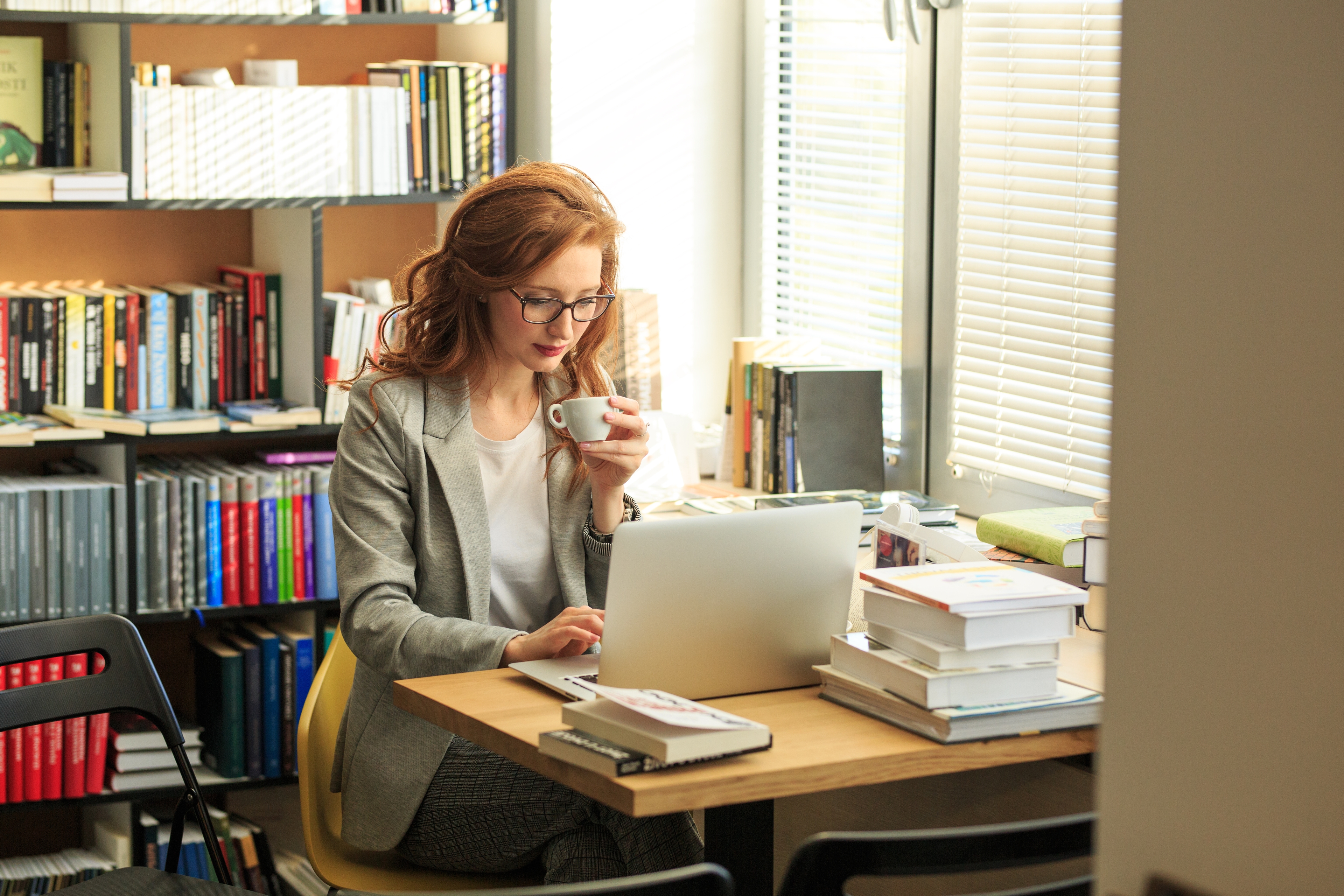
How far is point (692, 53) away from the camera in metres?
3.09

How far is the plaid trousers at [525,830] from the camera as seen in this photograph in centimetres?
170

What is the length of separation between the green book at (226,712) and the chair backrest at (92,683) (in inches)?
37.8

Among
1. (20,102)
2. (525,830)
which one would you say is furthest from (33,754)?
(525,830)

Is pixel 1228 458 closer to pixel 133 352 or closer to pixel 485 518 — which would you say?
pixel 485 518

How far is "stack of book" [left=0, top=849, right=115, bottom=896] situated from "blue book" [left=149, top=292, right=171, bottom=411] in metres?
0.92

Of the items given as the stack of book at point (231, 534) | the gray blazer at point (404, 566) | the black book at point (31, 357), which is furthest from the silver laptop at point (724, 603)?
the black book at point (31, 357)

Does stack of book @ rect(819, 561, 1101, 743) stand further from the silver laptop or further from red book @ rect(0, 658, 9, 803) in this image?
red book @ rect(0, 658, 9, 803)

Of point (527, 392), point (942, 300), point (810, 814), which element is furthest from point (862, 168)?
point (810, 814)

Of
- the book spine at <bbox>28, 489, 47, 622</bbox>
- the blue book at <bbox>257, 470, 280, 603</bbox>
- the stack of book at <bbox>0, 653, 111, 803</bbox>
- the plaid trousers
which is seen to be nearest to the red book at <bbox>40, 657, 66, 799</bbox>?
the stack of book at <bbox>0, 653, 111, 803</bbox>

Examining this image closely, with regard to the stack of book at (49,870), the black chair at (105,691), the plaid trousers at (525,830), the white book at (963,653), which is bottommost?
the stack of book at (49,870)

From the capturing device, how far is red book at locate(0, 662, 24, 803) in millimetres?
2645

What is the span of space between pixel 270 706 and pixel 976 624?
1.91 m

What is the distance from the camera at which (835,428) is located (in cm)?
270

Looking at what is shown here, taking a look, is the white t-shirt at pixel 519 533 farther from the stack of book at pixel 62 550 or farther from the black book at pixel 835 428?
the stack of book at pixel 62 550
